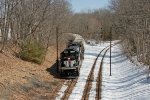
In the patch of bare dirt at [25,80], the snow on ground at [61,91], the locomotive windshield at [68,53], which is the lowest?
the snow on ground at [61,91]

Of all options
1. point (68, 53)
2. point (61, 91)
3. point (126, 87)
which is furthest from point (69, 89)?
point (68, 53)

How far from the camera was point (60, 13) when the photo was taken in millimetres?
63344

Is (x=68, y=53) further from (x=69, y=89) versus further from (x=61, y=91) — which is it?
(x=61, y=91)

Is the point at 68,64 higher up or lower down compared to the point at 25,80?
higher up

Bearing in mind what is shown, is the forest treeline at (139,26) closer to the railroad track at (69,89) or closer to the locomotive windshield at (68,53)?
the locomotive windshield at (68,53)

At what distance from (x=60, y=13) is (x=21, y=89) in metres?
35.6

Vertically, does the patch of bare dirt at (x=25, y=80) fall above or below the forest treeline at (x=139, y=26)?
below

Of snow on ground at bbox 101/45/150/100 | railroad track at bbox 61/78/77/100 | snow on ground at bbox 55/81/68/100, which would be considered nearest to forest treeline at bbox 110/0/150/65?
snow on ground at bbox 101/45/150/100

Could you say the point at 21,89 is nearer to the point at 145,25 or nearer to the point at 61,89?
the point at 61,89

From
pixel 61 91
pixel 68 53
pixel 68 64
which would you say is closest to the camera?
pixel 61 91

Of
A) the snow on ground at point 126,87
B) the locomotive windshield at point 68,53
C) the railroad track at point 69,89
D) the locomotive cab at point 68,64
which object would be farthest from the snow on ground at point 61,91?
the locomotive windshield at point 68,53

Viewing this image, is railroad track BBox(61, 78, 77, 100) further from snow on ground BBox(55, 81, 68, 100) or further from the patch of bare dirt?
the patch of bare dirt

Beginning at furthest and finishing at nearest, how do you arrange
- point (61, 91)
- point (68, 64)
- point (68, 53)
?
point (68, 53)
point (68, 64)
point (61, 91)

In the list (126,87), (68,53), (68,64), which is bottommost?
(126,87)
